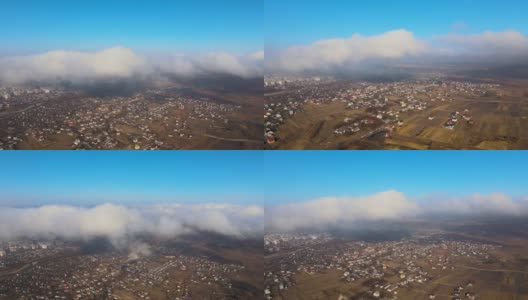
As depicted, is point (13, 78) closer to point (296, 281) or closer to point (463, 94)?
point (296, 281)

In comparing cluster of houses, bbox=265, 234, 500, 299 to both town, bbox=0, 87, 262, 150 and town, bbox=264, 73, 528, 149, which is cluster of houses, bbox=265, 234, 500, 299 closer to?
town, bbox=0, 87, 262, 150

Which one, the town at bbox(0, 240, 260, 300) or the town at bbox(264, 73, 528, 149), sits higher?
the town at bbox(264, 73, 528, 149)

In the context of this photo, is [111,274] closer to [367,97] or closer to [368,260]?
[368,260]

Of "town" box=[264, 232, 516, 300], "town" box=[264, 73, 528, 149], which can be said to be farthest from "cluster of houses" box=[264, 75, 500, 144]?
"town" box=[264, 232, 516, 300]

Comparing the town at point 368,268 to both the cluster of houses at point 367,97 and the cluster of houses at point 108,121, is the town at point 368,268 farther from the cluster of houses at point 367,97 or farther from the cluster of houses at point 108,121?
the cluster of houses at point 108,121

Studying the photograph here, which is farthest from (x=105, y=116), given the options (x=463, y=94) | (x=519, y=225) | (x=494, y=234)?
(x=519, y=225)

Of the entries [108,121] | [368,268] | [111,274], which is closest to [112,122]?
[108,121]

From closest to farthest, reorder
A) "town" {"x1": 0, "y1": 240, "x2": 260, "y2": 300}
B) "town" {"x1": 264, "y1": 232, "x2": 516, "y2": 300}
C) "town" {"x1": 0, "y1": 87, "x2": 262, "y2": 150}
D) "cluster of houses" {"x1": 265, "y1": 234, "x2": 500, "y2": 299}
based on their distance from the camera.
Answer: "town" {"x1": 0, "y1": 87, "x2": 262, "y2": 150} < "town" {"x1": 264, "y1": 232, "x2": 516, "y2": 300} < "cluster of houses" {"x1": 265, "y1": 234, "x2": 500, "y2": 299} < "town" {"x1": 0, "y1": 240, "x2": 260, "y2": 300}

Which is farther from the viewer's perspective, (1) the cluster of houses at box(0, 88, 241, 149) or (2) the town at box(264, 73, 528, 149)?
(1) the cluster of houses at box(0, 88, 241, 149)
